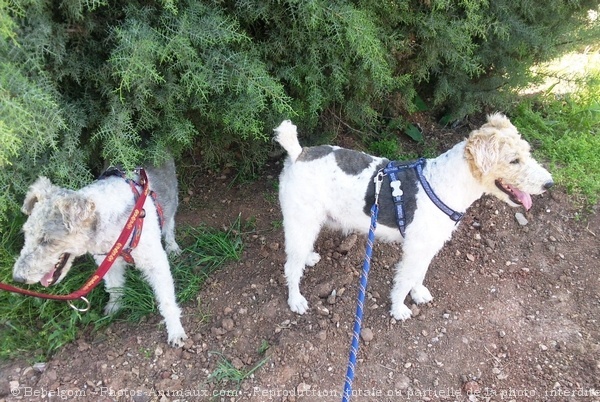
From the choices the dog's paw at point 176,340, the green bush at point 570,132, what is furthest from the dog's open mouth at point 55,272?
the green bush at point 570,132

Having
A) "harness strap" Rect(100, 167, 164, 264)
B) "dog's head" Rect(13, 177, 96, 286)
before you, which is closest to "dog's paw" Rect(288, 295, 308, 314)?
"harness strap" Rect(100, 167, 164, 264)

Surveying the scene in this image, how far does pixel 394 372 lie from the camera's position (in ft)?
11.2

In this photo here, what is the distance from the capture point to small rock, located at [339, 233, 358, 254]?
14.4 feet

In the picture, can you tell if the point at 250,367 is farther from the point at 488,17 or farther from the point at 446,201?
the point at 488,17

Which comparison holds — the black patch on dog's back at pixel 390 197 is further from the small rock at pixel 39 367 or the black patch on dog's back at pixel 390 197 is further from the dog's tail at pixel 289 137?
the small rock at pixel 39 367

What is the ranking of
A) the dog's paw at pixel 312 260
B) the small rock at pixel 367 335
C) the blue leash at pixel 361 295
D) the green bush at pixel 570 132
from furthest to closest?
1. the green bush at pixel 570 132
2. the dog's paw at pixel 312 260
3. the small rock at pixel 367 335
4. the blue leash at pixel 361 295

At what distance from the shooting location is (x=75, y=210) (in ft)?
9.56

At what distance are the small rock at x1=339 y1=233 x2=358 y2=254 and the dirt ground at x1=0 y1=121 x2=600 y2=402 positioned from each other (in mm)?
19

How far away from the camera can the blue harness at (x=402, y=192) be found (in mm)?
3232

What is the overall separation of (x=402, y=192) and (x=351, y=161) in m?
0.46

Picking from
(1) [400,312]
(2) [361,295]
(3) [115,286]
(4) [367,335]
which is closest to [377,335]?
(4) [367,335]

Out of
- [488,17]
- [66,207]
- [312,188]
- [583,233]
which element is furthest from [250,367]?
[488,17]

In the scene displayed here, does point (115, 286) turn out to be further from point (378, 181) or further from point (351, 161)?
point (378, 181)

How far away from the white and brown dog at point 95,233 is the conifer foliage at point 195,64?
0.29m
